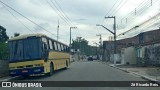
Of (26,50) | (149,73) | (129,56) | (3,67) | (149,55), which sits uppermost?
(26,50)

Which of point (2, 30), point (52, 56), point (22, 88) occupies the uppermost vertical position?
point (2, 30)

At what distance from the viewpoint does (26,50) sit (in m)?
23.9

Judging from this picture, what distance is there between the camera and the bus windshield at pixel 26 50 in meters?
23.8

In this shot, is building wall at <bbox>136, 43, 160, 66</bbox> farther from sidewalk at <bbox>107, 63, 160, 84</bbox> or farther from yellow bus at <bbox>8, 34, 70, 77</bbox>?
yellow bus at <bbox>8, 34, 70, 77</bbox>

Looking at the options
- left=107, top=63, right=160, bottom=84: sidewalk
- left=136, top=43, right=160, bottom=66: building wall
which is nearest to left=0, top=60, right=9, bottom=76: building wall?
left=107, top=63, right=160, bottom=84: sidewalk

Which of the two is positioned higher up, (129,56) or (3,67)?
(129,56)

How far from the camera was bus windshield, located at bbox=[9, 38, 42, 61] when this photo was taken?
935 inches

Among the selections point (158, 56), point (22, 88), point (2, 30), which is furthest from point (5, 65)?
point (2, 30)

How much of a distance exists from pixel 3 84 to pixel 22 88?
1.96 m

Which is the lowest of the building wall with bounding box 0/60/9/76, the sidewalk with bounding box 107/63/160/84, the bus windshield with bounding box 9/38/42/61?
the sidewalk with bounding box 107/63/160/84

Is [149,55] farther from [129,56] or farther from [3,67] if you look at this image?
[3,67]

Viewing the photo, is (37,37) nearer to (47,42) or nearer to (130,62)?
(47,42)

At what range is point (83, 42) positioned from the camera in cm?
18562

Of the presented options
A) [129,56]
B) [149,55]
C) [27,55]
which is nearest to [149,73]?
[27,55]
